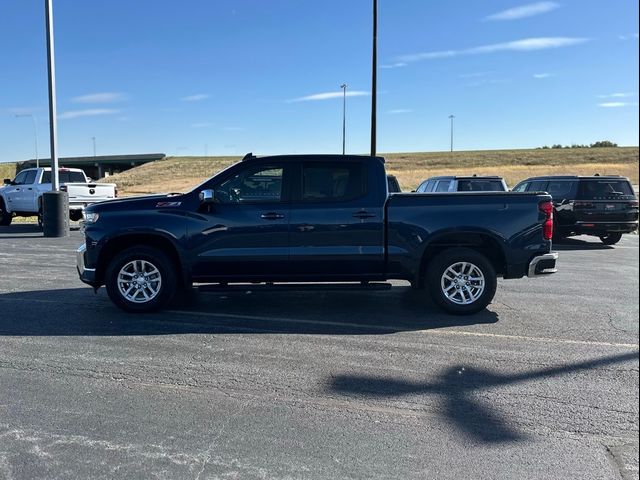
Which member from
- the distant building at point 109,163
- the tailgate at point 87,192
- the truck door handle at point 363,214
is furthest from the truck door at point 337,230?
the distant building at point 109,163

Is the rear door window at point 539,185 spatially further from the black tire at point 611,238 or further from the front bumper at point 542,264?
the front bumper at point 542,264

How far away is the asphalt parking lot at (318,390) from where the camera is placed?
11.5ft

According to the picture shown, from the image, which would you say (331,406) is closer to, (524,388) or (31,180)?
(524,388)

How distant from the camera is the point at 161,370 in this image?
509 cm

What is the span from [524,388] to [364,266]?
9.06ft

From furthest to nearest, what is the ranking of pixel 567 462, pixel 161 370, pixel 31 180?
1. pixel 31 180
2. pixel 161 370
3. pixel 567 462

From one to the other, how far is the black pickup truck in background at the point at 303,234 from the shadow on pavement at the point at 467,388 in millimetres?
2029

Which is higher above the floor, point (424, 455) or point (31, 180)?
point (31, 180)

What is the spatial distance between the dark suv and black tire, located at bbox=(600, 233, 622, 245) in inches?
25.9

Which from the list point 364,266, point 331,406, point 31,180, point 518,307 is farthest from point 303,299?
point 31,180

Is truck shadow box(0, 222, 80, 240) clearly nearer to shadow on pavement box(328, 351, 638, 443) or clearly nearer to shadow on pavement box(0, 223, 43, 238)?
shadow on pavement box(0, 223, 43, 238)

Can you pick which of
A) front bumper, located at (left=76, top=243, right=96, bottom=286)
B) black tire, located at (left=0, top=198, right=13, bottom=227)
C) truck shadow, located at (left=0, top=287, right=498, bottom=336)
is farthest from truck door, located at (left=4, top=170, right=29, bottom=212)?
front bumper, located at (left=76, top=243, right=96, bottom=286)

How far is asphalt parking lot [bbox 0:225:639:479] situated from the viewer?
350 centimetres

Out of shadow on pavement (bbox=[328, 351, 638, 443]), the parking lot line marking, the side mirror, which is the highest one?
the side mirror
